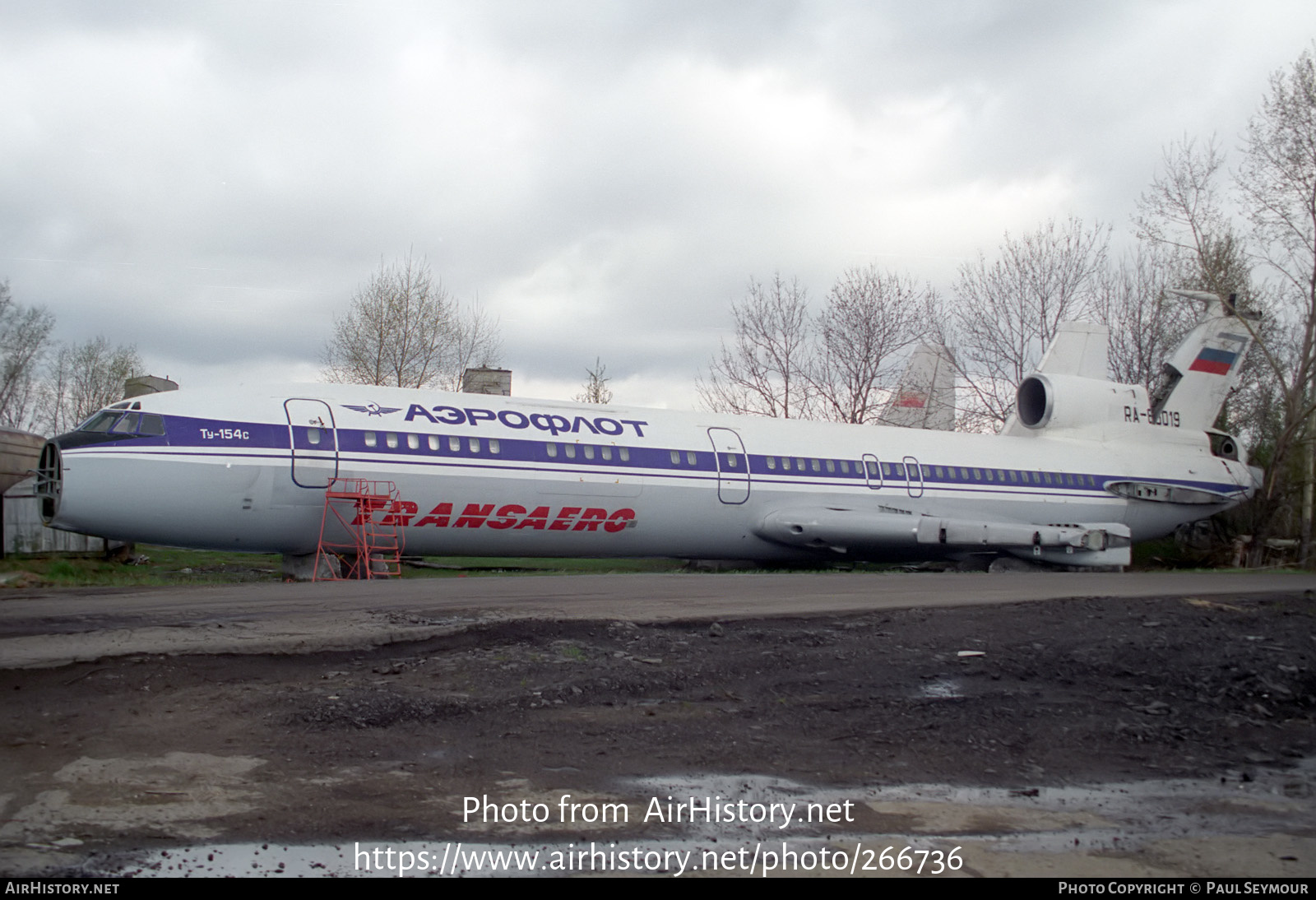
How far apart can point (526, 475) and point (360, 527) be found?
3092mm

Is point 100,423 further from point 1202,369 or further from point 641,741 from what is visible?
point 1202,369

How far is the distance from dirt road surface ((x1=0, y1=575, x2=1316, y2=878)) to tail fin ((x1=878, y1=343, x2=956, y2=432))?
90.3 ft

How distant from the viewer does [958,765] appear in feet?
18.0

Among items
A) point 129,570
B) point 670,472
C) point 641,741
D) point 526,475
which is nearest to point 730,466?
point 670,472

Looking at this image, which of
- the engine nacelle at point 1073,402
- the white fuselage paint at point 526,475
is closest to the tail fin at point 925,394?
the engine nacelle at point 1073,402

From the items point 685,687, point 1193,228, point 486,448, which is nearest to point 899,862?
point 685,687

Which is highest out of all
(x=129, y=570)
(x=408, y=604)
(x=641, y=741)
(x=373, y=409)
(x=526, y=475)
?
(x=373, y=409)

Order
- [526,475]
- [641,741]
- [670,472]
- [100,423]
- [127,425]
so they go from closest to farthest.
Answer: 1. [641,741]
2. [127,425]
3. [100,423]
4. [526,475]
5. [670,472]

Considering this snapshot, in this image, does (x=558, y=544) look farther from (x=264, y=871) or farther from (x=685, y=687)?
(x=264, y=871)

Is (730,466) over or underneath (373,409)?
underneath

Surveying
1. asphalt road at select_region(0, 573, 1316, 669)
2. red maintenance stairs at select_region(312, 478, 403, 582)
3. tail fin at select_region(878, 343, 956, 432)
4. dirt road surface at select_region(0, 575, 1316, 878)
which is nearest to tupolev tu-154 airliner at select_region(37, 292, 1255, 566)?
red maintenance stairs at select_region(312, 478, 403, 582)

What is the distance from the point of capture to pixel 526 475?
59.5 ft

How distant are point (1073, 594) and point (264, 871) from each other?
475 inches

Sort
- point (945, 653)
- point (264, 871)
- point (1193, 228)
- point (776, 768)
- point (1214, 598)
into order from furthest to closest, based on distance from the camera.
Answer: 1. point (1193, 228)
2. point (1214, 598)
3. point (945, 653)
4. point (776, 768)
5. point (264, 871)
